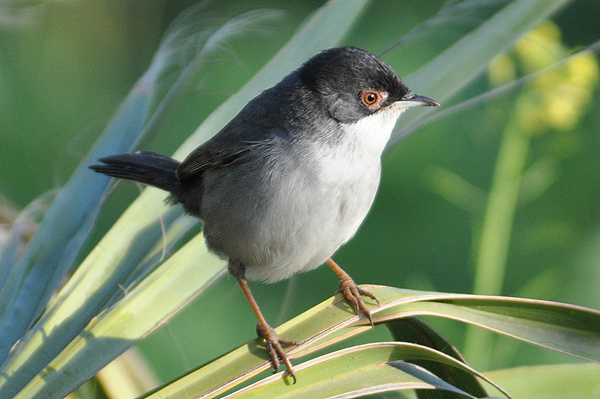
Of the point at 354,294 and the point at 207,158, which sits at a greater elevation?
the point at 207,158

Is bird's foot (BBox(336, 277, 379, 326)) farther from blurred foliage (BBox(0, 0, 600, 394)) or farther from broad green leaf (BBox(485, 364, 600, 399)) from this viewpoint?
blurred foliage (BBox(0, 0, 600, 394))

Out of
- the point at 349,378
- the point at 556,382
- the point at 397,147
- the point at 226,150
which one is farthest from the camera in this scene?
the point at 397,147

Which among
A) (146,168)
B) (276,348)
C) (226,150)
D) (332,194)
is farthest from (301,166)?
(146,168)

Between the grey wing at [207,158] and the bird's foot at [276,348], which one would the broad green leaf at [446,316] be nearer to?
the bird's foot at [276,348]

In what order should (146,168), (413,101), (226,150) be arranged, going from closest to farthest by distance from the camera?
(413,101), (226,150), (146,168)

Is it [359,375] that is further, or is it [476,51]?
[476,51]

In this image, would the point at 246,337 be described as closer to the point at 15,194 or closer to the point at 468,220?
the point at 468,220

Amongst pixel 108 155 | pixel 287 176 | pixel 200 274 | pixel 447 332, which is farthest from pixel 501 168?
pixel 108 155

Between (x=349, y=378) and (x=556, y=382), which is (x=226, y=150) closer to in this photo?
(x=349, y=378)
